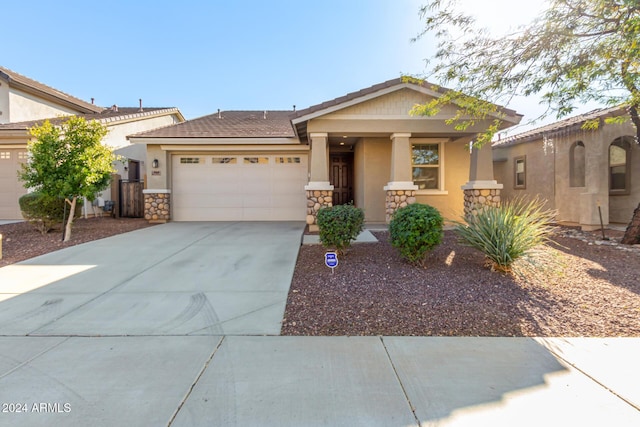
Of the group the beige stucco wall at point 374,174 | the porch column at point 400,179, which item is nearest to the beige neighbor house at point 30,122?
the beige stucco wall at point 374,174

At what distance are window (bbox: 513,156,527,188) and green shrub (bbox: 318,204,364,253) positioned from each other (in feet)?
34.4

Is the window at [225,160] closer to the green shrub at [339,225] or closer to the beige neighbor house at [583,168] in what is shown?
the green shrub at [339,225]

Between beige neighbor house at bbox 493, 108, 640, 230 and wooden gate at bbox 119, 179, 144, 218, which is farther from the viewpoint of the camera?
wooden gate at bbox 119, 179, 144, 218

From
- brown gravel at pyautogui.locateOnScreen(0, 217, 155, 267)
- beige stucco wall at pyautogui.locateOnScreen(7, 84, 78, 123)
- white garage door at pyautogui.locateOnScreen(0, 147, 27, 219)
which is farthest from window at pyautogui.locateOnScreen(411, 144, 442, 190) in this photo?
beige stucco wall at pyautogui.locateOnScreen(7, 84, 78, 123)

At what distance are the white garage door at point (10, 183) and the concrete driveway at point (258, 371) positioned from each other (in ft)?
33.1

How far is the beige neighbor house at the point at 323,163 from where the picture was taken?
9.30 meters

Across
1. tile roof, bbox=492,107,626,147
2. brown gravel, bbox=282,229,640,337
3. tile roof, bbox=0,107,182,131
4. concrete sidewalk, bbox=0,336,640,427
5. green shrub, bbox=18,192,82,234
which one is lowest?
concrete sidewalk, bbox=0,336,640,427

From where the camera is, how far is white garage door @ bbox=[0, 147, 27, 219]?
1199cm

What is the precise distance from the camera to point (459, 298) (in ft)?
14.5

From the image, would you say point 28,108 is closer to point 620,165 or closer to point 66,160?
point 66,160

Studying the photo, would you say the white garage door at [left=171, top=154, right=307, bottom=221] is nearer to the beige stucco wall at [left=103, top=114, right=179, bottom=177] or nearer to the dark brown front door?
the dark brown front door

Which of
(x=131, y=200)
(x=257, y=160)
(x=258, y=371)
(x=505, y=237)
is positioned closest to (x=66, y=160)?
(x=131, y=200)

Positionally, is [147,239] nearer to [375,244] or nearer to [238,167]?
[238,167]

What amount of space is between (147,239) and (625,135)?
45.6 feet
